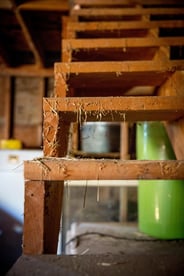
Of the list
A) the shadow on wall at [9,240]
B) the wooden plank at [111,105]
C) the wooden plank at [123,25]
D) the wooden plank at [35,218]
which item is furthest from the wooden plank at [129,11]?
the shadow on wall at [9,240]

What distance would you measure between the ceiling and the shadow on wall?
160cm

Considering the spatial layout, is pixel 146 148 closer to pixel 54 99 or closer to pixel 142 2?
pixel 54 99

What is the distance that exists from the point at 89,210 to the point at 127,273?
2.82 metres

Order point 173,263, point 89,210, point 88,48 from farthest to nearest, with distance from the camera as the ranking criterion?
point 89,210
point 88,48
point 173,263

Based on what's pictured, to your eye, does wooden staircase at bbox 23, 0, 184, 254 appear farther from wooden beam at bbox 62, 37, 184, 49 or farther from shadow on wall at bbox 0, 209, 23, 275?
shadow on wall at bbox 0, 209, 23, 275

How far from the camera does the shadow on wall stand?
7.20 feet

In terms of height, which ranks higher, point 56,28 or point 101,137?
point 56,28

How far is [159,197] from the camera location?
1523 mm

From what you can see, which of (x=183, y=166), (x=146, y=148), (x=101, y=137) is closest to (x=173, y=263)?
(x=183, y=166)

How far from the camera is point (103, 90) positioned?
188 cm

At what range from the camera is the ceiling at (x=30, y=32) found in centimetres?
231

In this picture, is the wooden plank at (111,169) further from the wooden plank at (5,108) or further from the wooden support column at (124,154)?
the wooden plank at (5,108)

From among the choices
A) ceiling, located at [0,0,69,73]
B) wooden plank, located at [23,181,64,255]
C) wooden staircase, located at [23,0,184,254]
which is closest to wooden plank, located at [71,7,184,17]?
wooden staircase, located at [23,0,184,254]

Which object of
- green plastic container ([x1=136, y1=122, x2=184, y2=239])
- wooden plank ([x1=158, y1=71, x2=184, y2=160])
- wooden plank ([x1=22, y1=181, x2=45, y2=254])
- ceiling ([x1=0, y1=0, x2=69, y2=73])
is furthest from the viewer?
ceiling ([x1=0, y1=0, x2=69, y2=73])
